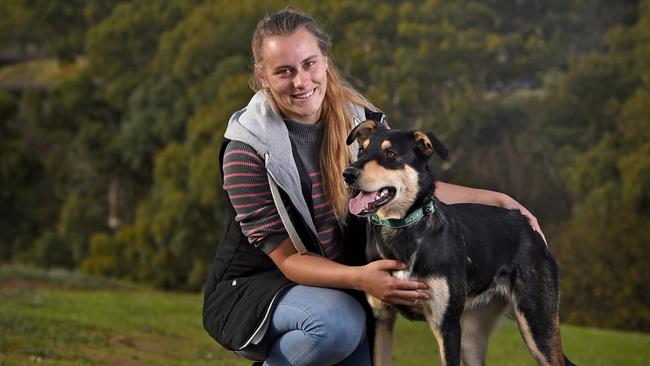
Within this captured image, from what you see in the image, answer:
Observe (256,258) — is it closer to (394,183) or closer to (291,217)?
(291,217)

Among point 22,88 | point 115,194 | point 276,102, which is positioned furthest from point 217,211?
point 276,102

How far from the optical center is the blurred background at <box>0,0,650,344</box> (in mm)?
27469

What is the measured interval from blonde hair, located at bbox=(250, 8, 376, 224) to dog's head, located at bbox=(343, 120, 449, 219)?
237 mm

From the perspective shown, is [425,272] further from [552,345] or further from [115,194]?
[115,194]

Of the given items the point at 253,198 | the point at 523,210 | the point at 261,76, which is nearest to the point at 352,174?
the point at 253,198

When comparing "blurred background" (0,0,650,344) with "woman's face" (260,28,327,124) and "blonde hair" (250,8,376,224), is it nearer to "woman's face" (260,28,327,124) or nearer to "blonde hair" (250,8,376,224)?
"blonde hair" (250,8,376,224)

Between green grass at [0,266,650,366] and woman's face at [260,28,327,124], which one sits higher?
woman's face at [260,28,327,124]

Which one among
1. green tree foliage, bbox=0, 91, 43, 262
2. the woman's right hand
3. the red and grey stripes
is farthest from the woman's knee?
green tree foliage, bbox=0, 91, 43, 262

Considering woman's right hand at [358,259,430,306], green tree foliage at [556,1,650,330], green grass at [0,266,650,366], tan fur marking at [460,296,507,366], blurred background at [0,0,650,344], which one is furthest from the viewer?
blurred background at [0,0,650,344]

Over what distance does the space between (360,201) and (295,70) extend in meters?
0.71

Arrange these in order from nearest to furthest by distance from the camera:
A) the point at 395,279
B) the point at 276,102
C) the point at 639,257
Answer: the point at 395,279 → the point at 276,102 → the point at 639,257

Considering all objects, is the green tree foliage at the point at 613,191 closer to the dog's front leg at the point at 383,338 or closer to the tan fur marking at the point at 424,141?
the dog's front leg at the point at 383,338

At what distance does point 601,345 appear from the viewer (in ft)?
42.3

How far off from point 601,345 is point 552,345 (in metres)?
8.35
